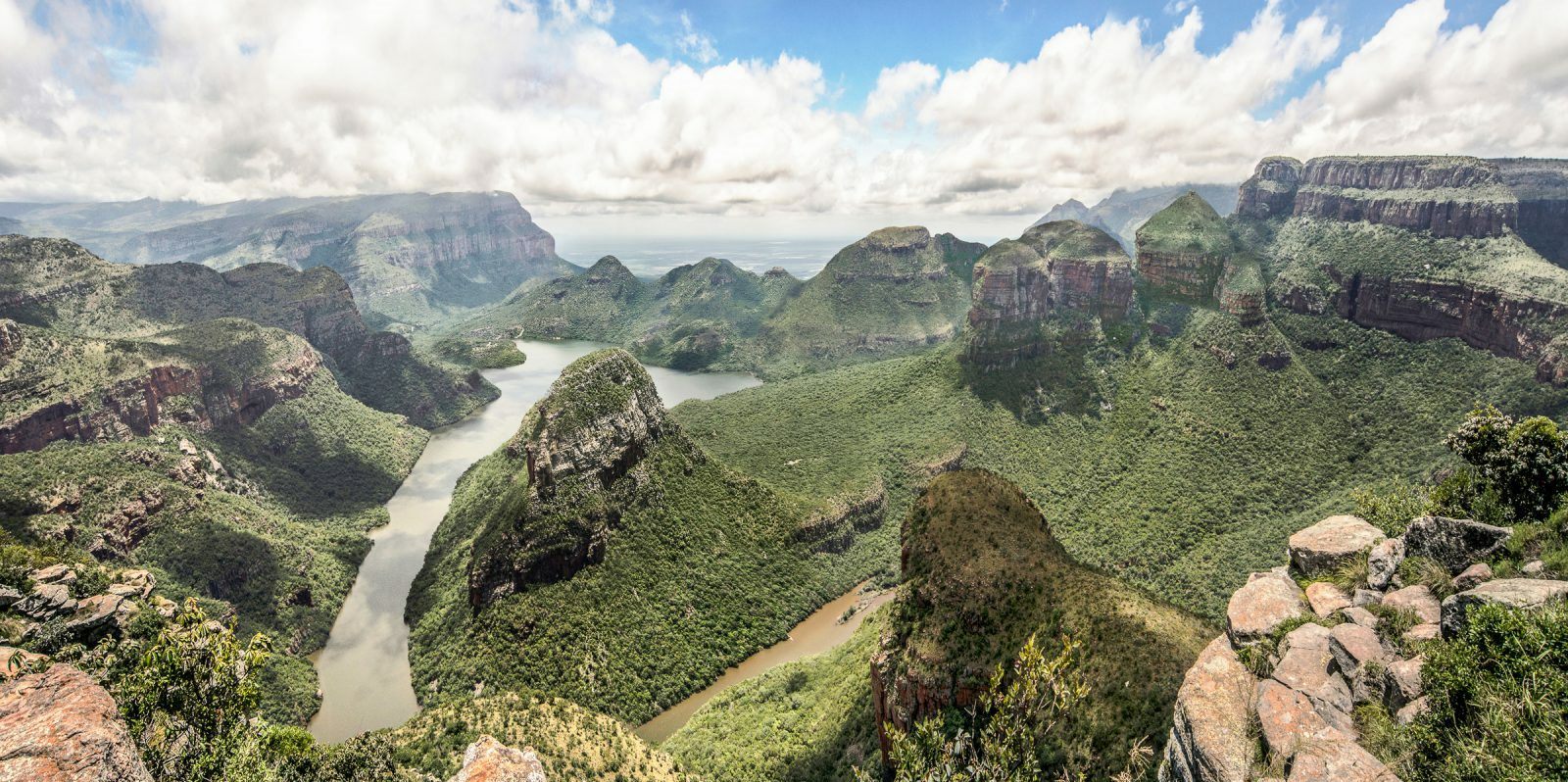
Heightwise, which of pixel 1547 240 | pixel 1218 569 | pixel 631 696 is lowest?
pixel 631 696

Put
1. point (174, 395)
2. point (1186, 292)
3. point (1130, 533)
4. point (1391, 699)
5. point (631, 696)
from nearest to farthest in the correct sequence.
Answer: point (1391, 699)
point (631, 696)
point (1130, 533)
point (174, 395)
point (1186, 292)

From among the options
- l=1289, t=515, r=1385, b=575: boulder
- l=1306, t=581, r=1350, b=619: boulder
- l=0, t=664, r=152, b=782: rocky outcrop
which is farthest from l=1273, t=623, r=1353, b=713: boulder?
l=0, t=664, r=152, b=782: rocky outcrop

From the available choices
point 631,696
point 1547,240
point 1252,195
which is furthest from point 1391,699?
point 1252,195

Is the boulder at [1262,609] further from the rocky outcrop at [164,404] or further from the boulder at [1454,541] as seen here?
the rocky outcrop at [164,404]

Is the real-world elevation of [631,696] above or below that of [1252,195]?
below

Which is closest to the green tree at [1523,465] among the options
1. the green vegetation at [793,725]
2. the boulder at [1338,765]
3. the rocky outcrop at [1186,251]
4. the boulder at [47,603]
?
the boulder at [1338,765]

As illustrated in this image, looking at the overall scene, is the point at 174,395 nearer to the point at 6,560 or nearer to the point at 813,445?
the point at 6,560

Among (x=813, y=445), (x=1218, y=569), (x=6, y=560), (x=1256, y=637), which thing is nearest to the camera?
(x=1256, y=637)
